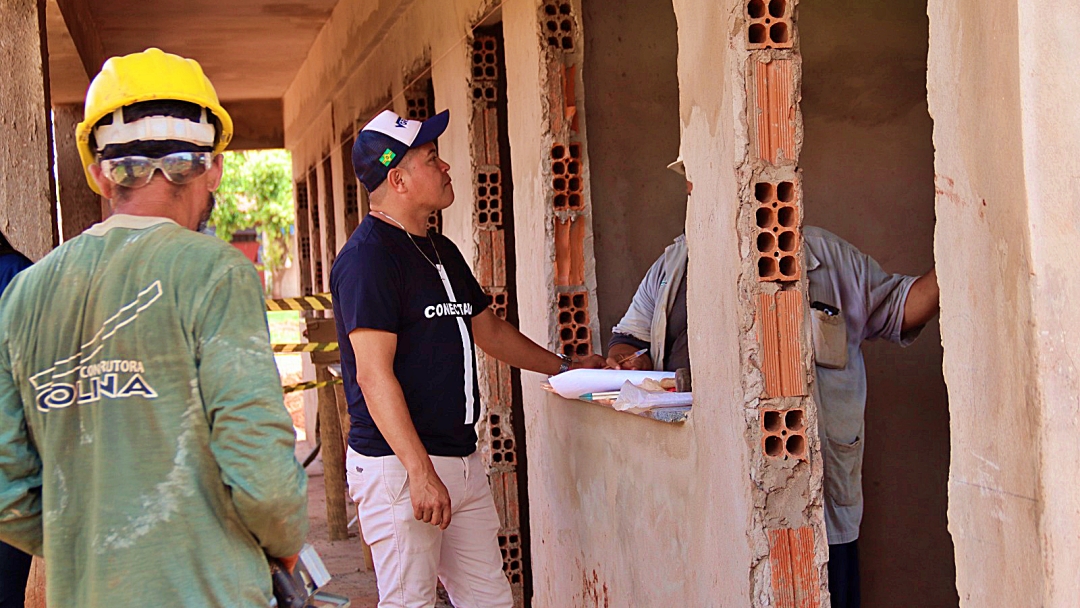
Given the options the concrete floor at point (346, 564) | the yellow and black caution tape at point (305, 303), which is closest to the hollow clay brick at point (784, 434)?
the concrete floor at point (346, 564)

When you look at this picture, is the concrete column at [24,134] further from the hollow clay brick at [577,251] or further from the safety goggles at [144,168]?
the safety goggles at [144,168]

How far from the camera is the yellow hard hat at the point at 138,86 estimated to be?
221 centimetres

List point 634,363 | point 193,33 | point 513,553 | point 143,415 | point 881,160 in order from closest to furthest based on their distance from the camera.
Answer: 1. point 143,415
2. point 634,363
3. point 881,160
4. point 513,553
5. point 193,33

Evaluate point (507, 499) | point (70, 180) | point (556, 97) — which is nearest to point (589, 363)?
point (556, 97)

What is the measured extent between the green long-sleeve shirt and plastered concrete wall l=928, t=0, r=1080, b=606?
136cm

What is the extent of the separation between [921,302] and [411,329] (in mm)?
1612

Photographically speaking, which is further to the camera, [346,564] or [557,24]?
[346,564]

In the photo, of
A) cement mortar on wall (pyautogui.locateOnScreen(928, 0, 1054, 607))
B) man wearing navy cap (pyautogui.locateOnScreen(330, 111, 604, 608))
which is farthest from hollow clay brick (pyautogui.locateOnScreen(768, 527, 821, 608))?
man wearing navy cap (pyautogui.locateOnScreen(330, 111, 604, 608))

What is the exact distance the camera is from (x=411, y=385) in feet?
12.6

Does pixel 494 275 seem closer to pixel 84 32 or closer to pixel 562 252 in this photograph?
pixel 562 252

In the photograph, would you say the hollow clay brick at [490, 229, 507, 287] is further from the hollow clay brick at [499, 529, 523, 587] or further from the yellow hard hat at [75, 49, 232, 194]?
the yellow hard hat at [75, 49, 232, 194]

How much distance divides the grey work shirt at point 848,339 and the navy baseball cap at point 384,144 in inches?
51.5

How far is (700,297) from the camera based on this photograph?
357 centimetres

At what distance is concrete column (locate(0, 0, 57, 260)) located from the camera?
5.22 metres
